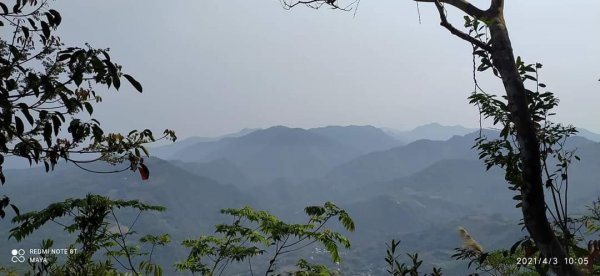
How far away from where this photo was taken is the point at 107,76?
2.49 m

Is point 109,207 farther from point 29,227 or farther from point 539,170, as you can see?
point 539,170

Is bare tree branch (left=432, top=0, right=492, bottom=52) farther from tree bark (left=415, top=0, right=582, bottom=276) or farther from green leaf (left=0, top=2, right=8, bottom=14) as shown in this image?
green leaf (left=0, top=2, right=8, bottom=14)

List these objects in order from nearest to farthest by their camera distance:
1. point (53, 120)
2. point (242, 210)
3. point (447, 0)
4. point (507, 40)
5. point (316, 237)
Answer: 1. point (53, 120)
2. point (507, 40)
3. point (447, 0)
4. point (316, 237)
5. point (242, 210)

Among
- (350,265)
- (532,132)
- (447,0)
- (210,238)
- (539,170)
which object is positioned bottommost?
(350,265)

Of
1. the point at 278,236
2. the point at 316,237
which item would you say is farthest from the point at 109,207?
the point at 316,237

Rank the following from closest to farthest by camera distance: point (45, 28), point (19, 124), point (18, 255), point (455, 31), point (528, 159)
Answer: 1. point (19, 124)
2. point (45, 28)
3. point (528, 159)
4. point (455, 31)
5. point (18, 255)

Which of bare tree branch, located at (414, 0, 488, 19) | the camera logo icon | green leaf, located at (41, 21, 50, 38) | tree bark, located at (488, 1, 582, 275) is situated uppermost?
bare tree branch, located at (414, 0, 488, 19)

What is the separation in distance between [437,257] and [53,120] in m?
195

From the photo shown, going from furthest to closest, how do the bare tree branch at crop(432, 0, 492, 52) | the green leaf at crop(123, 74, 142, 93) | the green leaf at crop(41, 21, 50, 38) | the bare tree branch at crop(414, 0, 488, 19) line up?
the bare tree branch at crop(414, 0, 488, 19) < the bare tree branch at crop(432, 0, 492, 52) < the green leaf at crop(41, 21, 50, 38) < the green leaf at crop(123, 74, 142, 93)

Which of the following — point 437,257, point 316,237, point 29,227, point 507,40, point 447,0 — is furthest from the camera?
point 437,257

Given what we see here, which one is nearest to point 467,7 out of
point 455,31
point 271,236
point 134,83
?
point 455,31

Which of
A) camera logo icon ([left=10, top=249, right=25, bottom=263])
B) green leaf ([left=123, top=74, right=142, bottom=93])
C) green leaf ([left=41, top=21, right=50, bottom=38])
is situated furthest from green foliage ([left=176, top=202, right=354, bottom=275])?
green leaf ([left=41, top=21, right=50, bottom=38])

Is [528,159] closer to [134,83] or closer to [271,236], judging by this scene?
[134,83]

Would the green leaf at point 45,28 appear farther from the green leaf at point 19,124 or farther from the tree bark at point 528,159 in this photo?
the tree bark at point 528,159
